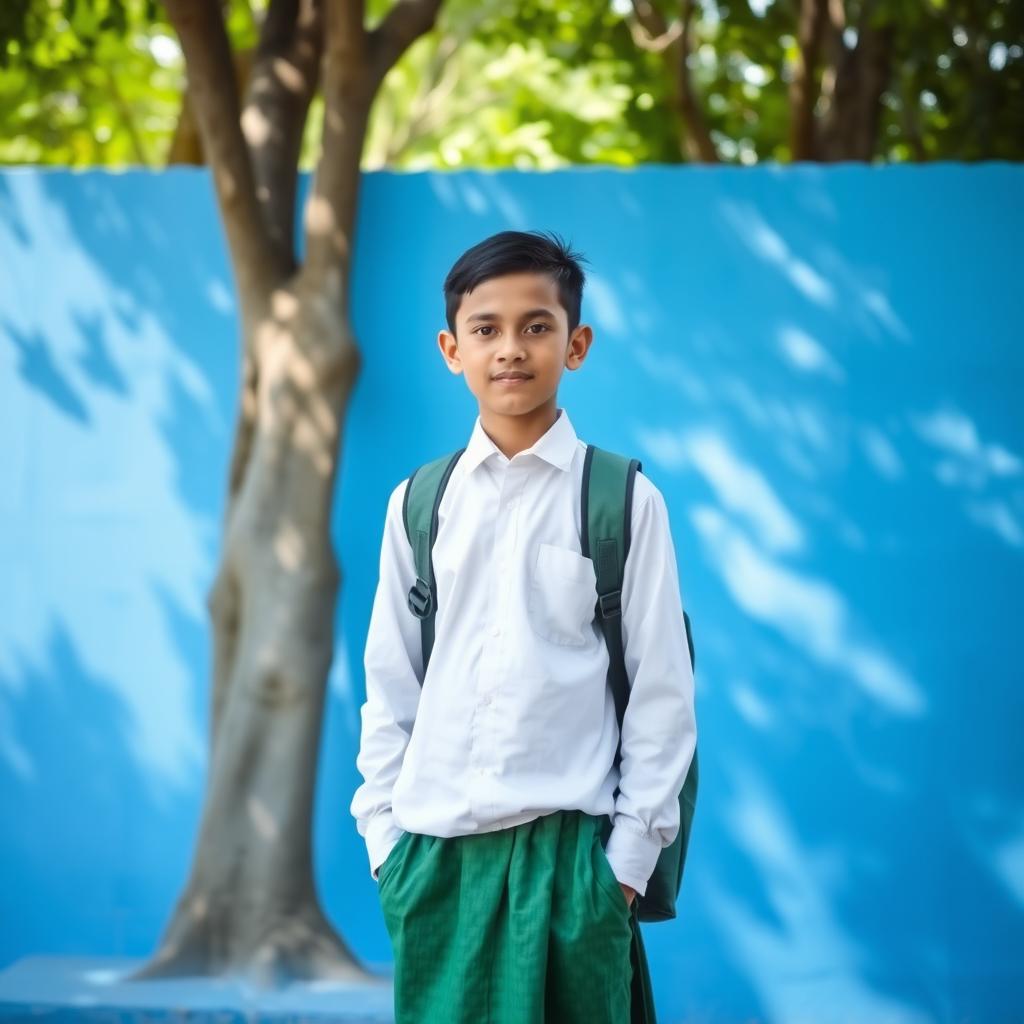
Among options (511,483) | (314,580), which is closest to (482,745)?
(511,483)

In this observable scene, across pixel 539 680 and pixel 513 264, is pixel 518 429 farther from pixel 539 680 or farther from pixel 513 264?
pixel 539 680

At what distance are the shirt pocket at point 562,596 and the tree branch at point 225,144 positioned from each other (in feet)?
8.27

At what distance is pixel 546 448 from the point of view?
2418 mm

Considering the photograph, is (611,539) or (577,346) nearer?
→ (611,539)

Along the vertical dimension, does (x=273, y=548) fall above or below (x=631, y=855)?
above

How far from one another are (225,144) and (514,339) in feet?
8.19

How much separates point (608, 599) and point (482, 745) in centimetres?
32

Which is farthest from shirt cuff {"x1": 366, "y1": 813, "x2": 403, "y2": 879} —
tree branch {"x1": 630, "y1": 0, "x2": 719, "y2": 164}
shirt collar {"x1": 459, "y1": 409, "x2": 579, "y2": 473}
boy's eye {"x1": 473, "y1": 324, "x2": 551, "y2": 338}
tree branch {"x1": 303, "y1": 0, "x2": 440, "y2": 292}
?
tree branch {"x1": 630, "y1": 0, "x2": 719, "y2": 164}

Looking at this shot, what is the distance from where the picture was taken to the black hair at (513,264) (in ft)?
7.98

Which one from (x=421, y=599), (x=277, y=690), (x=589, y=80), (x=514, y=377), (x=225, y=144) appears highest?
(x=589, y=80)

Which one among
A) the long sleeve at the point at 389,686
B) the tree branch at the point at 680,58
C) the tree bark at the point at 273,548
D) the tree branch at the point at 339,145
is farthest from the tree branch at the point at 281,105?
the long sleeve at the point at 389,686

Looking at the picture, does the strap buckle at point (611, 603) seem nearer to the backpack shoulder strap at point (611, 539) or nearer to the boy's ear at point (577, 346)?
the backpack shoulder strap at point (611, 539)

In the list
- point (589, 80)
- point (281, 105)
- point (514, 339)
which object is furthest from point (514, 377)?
point (589, 80)

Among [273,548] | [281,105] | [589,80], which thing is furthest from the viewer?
[589,80]
